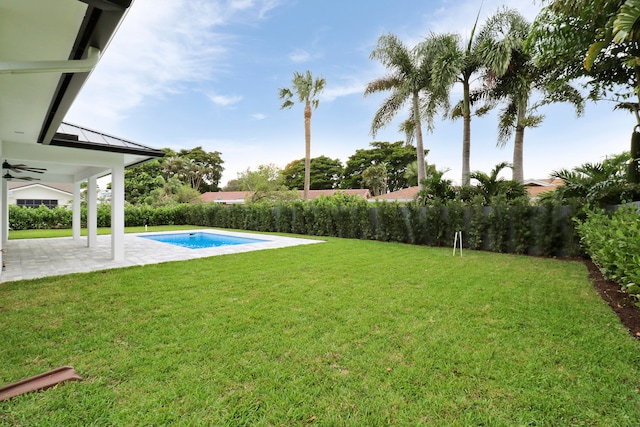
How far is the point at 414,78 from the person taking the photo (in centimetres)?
1511

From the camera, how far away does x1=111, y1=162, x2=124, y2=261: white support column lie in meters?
7.95

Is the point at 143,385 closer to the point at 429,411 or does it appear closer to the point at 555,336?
the point at 429,411

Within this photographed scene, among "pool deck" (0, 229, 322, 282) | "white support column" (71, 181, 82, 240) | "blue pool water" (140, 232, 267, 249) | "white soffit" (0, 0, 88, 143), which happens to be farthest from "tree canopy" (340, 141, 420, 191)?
"white soffit" (0, 0, 88, 143)

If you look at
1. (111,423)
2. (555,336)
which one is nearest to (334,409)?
(111,423)

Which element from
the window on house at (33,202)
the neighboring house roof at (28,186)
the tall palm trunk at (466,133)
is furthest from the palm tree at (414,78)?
the window on house at (33,202)

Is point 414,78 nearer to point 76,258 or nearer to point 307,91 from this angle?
point 307,91

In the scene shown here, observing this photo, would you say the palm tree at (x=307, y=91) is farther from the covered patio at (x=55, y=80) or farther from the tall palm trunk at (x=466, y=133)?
the covered patio at (x=55, y=80)

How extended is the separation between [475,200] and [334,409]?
382 inches

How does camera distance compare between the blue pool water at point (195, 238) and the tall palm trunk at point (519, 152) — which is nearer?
the tall palm trunk at point (519, 152)

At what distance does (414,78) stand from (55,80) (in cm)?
1476

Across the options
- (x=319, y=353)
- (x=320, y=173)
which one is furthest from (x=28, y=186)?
(x=319, y=353)

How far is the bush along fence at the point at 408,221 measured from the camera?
888 cm

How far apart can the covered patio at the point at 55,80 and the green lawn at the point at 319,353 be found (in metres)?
2.79

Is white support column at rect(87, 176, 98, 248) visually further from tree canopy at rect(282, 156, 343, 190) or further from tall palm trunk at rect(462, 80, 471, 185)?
tree canopy at rect(282, 156, 343, 190)
